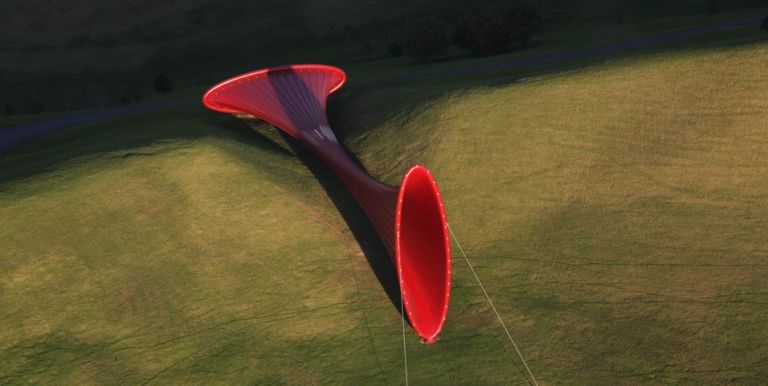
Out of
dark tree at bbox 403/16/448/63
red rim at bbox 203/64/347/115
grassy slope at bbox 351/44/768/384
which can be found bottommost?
grassy slope at bbox 351/44/768/384

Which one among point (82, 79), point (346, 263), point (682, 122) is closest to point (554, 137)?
point (682, 122)

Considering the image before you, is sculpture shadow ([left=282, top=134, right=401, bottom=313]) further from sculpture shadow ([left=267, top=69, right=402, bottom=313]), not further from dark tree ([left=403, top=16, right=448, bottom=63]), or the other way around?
dark tree ([left=403, top=16, right=448, bottom=63])

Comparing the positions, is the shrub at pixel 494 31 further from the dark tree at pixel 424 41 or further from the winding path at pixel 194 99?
the winding path at pixel 194 99

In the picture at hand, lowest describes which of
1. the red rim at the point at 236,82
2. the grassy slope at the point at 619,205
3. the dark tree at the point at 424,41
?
the grassy slope at the point at 619,205

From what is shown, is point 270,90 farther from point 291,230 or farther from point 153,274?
point 153,274

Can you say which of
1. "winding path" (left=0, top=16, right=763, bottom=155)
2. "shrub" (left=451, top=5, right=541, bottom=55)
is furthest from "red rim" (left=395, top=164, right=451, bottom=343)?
"shrub" (left=451, top=5, right=541, bottom=55)

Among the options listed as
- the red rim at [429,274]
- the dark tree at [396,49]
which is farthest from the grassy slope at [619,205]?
the dark tree at [396,49]
